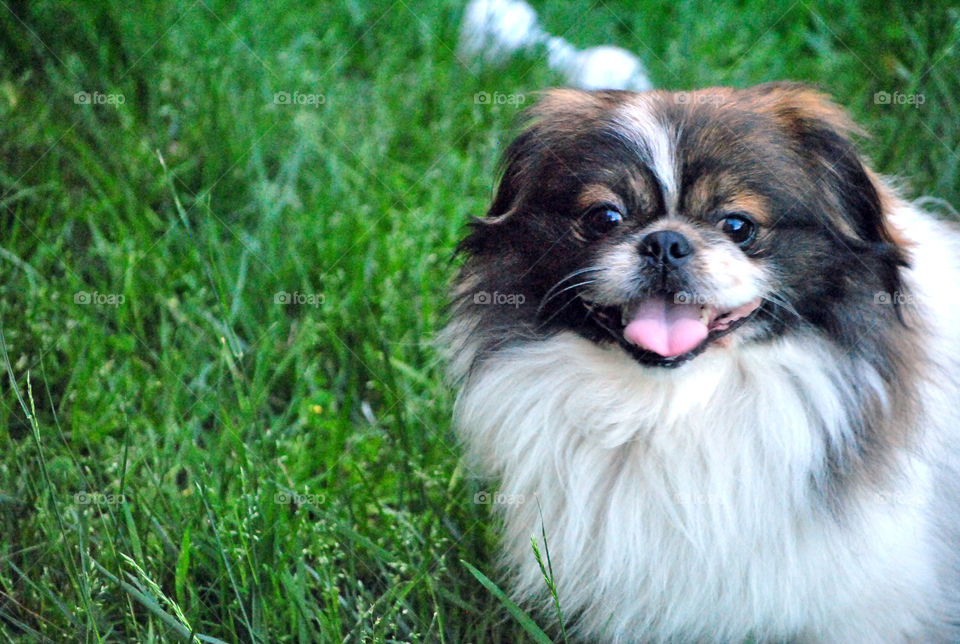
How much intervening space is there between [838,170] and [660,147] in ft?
1.40

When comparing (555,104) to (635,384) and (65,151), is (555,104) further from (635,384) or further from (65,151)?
(65,151)

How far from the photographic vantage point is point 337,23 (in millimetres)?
4906

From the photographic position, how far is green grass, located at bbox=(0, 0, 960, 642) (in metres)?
2.54

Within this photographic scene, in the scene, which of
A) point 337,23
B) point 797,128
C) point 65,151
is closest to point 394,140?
point 337,23

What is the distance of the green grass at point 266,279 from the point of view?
2.54 m

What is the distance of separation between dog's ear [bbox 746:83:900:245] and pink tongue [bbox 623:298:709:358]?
41cm

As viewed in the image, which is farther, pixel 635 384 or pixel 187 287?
pixel 187 287

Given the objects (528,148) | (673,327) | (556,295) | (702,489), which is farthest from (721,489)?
(528,148)

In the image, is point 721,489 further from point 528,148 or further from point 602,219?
point 528,148

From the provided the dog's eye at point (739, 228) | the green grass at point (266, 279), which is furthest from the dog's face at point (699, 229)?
the green grass at point (266, 279)

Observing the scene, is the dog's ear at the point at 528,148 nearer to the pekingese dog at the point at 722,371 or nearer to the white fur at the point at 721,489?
the pekingese dog at the point at 722,371

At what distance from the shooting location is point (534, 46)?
184 inches

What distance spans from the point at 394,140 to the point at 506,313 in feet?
7.12

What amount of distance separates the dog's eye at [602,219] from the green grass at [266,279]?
2.71ft
